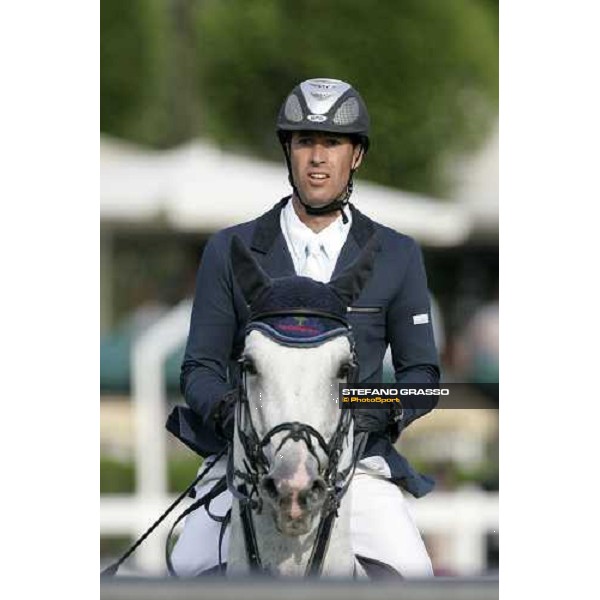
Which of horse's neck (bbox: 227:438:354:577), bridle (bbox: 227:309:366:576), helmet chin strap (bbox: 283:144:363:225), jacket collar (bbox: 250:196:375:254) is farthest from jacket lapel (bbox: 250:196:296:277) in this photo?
Answer: horse's neck (bbox: 227:438:354:577)

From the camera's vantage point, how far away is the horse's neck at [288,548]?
3959mm

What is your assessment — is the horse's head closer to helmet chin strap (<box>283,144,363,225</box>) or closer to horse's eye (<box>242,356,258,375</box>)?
horse's eye (<box>242,356,258,375</box>)

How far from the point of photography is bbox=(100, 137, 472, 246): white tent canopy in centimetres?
495

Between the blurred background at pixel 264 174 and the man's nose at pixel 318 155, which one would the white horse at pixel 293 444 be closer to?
the man's nose at pixel 318 155

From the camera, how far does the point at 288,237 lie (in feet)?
15.2

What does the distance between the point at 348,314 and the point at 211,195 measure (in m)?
1.55

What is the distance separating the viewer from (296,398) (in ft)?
12.9

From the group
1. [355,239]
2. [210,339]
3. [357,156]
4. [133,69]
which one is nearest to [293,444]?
[210,339]

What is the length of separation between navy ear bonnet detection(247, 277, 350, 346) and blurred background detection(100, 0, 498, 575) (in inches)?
26.3
